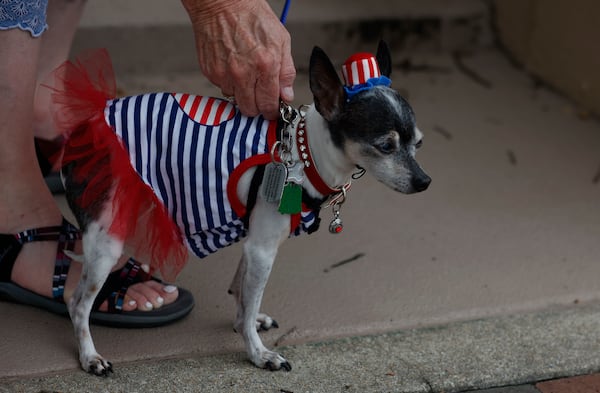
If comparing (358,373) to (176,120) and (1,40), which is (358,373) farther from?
(1,40)

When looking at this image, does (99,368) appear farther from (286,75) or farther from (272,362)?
(286,75)

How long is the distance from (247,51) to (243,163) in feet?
0.99

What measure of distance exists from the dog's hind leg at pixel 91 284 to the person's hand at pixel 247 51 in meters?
0.52

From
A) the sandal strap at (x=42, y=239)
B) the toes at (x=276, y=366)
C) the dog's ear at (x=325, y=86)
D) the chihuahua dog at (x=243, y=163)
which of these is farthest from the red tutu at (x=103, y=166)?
the dog's ear at (x=325, y=86)

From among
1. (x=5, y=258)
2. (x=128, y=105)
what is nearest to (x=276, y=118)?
(x=128, y=105)

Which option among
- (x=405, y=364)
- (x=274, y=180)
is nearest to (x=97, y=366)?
(x=274, y=180)

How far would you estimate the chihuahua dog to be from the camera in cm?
230

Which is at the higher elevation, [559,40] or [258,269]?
[258,269]

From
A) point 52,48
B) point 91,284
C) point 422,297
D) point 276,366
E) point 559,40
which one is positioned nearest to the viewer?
point 91,284

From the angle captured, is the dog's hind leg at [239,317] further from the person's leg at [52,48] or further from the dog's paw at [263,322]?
the person's leg at [52,48]

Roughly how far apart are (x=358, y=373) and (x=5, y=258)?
115cm

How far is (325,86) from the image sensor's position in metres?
2.27

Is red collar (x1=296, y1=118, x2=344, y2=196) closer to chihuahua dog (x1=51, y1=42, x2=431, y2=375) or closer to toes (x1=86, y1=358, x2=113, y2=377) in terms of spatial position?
chihuahua dog (x1=51, y1=42, x2=431, y2=375)

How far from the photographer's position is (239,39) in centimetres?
238
